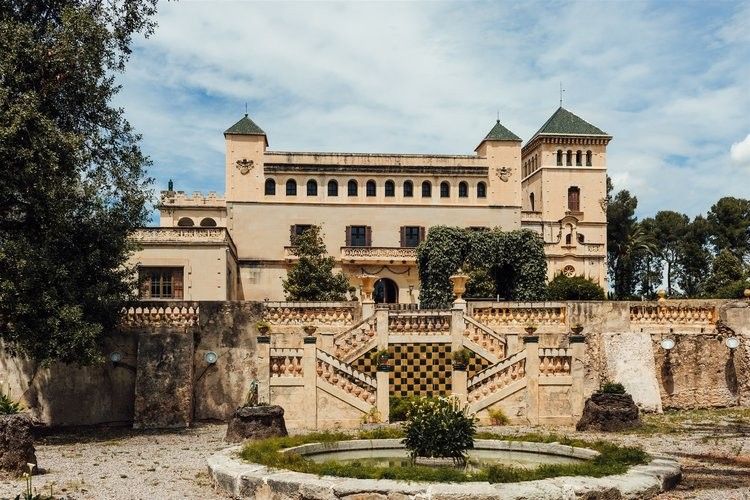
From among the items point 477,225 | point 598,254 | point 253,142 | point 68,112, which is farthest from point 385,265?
point 68,112

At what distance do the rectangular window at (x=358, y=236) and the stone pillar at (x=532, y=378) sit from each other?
3345 cm

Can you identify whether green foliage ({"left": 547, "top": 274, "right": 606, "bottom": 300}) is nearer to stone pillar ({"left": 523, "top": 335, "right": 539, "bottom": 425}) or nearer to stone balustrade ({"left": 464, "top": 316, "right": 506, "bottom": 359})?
stone balustrade ({"left": 464, "top": 316, "right": 506, "bottom": 359})

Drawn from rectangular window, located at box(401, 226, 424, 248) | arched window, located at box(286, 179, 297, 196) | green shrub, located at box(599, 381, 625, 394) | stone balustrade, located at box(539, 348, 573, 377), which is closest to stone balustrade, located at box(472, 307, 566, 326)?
stone balustrade, located at box(539, 348, 573, 377)

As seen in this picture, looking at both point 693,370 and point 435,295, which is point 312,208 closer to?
point 435,295

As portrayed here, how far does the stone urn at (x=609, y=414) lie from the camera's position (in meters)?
17.8

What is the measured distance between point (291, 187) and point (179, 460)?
131 feet

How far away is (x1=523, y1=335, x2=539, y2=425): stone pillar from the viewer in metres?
19.7

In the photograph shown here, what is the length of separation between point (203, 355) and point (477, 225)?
3463 centimetres

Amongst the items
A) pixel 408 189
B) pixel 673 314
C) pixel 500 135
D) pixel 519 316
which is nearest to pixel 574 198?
pixel 500 135

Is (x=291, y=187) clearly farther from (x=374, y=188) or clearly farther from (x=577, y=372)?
(x=577, y=372)

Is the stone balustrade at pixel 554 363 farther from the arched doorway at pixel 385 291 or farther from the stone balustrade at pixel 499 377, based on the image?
the arched doorway at pixel 385 291

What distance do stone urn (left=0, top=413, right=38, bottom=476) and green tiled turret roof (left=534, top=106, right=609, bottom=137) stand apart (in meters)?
56.3

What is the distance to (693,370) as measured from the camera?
22.5 metres

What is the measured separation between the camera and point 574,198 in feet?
209
